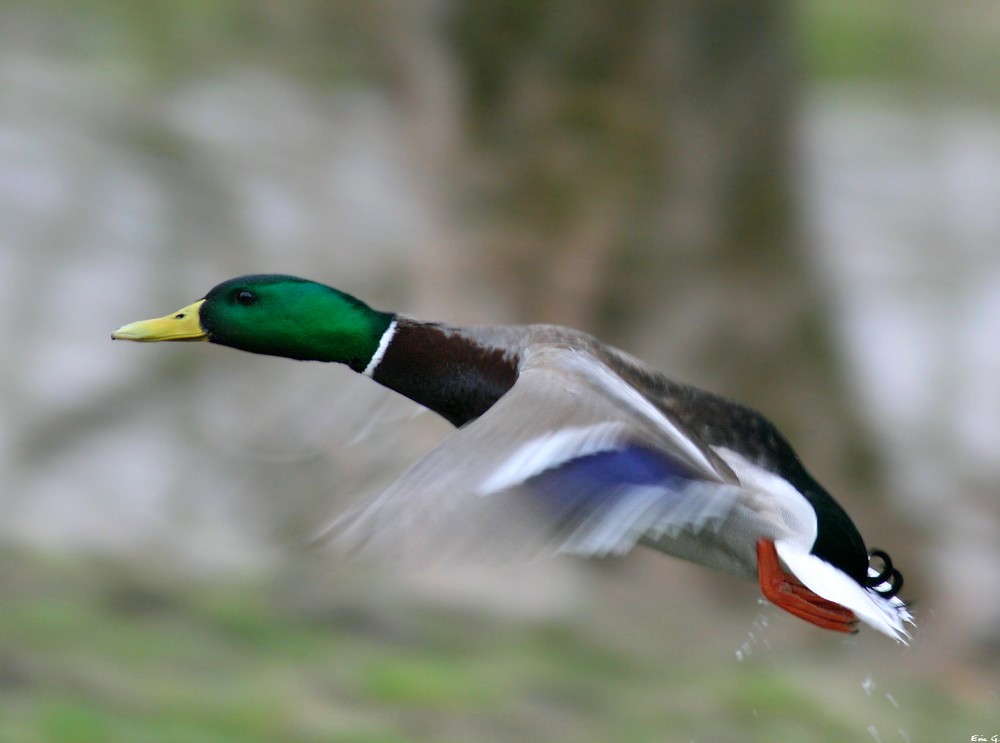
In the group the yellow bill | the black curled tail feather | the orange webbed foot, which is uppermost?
the yellow bill

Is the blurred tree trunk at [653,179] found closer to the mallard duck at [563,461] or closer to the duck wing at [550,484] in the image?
the mallard duck at [563,461]

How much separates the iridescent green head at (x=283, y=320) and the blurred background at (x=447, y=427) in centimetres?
33

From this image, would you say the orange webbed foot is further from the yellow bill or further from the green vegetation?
the green vegetation

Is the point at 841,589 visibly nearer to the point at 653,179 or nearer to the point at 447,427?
the point at 447,427

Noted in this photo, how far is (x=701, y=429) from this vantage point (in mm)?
2459

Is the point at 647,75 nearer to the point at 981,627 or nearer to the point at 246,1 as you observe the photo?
the point at 981,627

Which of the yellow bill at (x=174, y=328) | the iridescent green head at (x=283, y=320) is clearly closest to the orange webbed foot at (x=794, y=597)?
the iridescent green head at (x=283, y=320)

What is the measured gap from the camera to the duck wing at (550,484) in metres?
1.95

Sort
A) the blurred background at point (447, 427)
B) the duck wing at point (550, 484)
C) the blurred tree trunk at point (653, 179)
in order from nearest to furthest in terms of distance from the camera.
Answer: the duck wing at point (550, 484) < the blurred background at point (447, 427) < the blurred tree trunk at point (653, 179)

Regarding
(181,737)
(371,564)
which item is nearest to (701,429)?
(371,564)

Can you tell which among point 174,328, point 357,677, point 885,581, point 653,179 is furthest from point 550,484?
point 653,179

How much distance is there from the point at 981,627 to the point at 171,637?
2552 millimetres

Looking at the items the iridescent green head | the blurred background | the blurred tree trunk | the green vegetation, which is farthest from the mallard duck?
the blurred tree trunk

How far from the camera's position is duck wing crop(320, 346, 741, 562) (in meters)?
1.95
